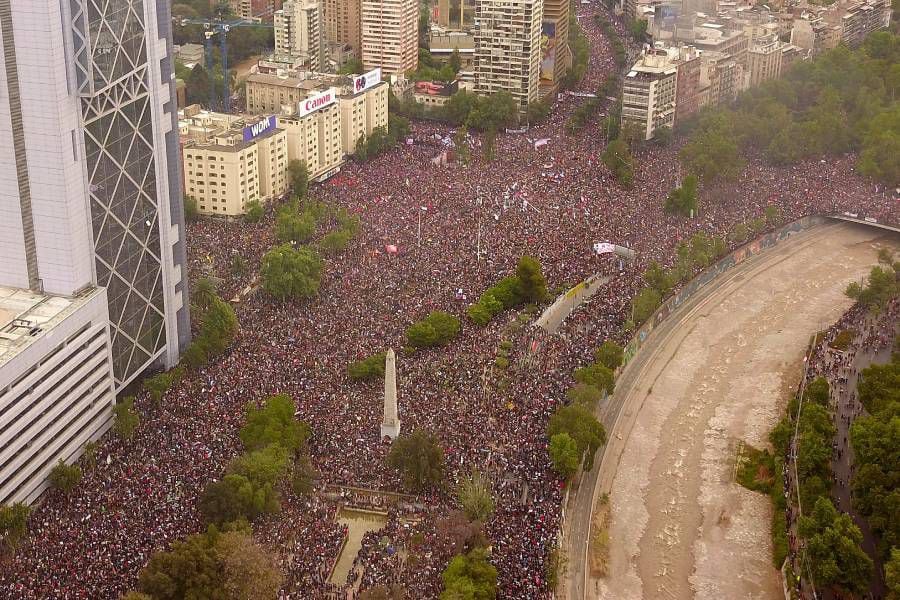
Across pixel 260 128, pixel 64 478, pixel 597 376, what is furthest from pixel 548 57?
pixel 64 478

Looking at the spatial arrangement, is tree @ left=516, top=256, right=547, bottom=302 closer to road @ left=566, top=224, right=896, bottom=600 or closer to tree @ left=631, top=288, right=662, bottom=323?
tree @ left=631, top=288, right=662, bottom=323

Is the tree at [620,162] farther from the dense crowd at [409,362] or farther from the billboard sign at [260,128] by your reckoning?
the billboard sign at [260,128]

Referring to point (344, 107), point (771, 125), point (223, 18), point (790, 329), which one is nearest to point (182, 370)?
point (790, 329)

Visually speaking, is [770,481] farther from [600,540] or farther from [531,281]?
[531,281]

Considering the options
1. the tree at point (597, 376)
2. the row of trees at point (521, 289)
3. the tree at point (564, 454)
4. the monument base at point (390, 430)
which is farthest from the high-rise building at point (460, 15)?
the tree at point (564, 454)

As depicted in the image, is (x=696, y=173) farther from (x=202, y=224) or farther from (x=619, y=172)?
(x=202, y=224)

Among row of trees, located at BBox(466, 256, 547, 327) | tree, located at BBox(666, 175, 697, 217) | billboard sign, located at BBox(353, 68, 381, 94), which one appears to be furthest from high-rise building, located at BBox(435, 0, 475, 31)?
row of trees, located at BBox(466, 256, 547, 327)

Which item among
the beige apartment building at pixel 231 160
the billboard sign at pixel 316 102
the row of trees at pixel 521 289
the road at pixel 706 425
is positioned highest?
the billboard sign at pixel 316 102
